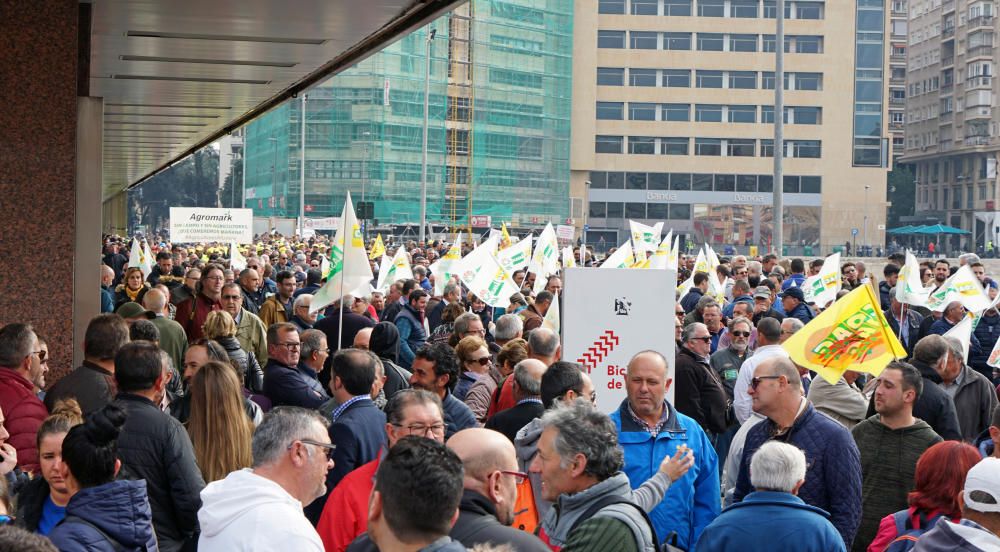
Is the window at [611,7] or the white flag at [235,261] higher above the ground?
the window at [611,7]

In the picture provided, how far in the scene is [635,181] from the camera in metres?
94.3

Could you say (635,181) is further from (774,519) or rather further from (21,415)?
(774,519)

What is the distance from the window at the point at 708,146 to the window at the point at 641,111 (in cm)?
371

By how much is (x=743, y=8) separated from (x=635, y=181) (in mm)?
14353

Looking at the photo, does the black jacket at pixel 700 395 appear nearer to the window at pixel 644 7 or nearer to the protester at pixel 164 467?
the protester at pixel 164 467

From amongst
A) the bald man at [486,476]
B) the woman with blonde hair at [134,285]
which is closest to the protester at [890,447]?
the bald man at [486,476]

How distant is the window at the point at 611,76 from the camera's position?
93.5m

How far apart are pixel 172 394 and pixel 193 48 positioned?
4.33 m

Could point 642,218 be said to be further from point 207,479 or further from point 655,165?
point 207,479

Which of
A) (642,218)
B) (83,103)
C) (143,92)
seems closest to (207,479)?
(83,103)

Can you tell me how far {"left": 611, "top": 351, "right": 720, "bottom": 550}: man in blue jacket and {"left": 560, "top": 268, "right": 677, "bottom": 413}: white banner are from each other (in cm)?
156

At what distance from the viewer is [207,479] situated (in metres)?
5.89

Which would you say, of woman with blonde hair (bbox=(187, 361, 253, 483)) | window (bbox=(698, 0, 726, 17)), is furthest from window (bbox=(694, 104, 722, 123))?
woman with blonde hair (bbox=(187, 361, 253, 483))

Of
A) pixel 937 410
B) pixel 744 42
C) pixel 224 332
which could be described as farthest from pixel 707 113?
pixel 937 410
